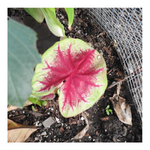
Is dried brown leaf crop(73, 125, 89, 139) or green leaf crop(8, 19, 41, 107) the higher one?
green leaf crop(8, 19, 41, 107)

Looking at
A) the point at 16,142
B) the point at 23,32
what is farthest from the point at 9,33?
the point at 16,142

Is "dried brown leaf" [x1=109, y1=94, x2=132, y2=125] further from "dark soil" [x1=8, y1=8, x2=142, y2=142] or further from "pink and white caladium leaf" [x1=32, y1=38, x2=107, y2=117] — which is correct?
"pink and white caladium leaf" [x1=32, y1=38, x2=107, y2=117]

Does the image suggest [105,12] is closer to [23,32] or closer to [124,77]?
[124,77]

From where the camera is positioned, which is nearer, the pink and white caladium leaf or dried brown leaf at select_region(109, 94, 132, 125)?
the pink and white caladium leaf

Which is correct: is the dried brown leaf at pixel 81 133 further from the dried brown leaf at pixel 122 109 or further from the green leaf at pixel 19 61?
the green leaf at pixel 19 61

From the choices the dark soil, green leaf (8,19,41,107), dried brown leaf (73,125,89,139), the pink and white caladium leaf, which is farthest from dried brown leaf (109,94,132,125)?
green leaf (8,19,41,107)

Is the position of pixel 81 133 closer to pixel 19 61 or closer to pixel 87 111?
pixel 87 111

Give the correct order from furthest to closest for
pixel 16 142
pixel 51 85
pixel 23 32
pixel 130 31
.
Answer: pixel 130 31, pixel 16 142, pixel 51 85, pixel 23 32
